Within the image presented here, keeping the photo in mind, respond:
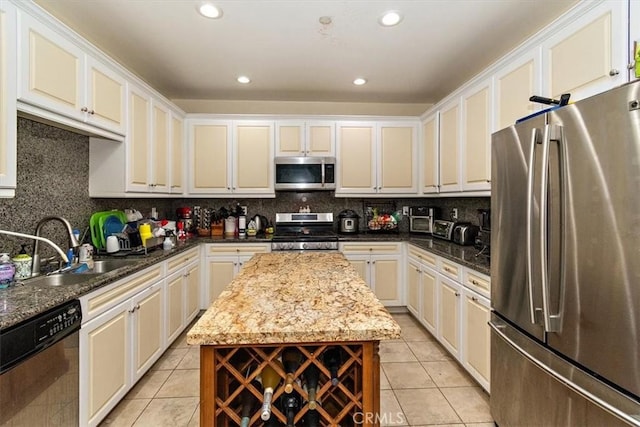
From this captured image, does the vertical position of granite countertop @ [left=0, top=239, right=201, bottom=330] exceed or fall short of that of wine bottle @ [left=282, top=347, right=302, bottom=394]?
it exceeds it

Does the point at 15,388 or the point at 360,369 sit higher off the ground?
the point at 360,369

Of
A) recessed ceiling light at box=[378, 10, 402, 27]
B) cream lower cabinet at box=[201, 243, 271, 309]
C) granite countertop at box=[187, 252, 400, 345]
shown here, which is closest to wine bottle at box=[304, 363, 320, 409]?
granite countertop at box=[187, 252, 400, 345]

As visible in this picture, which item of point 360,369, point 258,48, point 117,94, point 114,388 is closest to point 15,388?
point 114,388

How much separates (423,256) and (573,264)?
1.83 meters

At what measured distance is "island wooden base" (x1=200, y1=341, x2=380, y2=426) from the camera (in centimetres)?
98

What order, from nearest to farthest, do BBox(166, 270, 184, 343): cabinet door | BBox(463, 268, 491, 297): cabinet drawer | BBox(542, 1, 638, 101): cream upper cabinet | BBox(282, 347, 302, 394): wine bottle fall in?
1. BBox(282, 347, 302, 394): wine bottle
2. BBox(542, 1, 638, 101): cream upper cabinet
3. BBox(463, 268, 491, 297): cabinet drawer
4. BBox(166, 270, 184, 343): cabinet door

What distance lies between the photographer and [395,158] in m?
3.63

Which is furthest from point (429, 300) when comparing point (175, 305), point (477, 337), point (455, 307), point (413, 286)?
point (175, 305)

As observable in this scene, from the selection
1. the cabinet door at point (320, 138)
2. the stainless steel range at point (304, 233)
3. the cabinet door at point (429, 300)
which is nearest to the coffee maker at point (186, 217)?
the stainless steel range at point (304, 233)

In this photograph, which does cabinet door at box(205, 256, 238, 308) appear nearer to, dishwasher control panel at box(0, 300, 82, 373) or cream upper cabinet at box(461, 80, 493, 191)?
dishwasher control panel at box(0, 300, 82, 373)

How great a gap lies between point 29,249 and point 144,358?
3.33 ft

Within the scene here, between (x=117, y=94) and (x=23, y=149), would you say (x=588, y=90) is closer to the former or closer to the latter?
(x=117, y=94)

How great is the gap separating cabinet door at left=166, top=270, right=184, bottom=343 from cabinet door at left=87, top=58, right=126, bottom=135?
1.28 meters

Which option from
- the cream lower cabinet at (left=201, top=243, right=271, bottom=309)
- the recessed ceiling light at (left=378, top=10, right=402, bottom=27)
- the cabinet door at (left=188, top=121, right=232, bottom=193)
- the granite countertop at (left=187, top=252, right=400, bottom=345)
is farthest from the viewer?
the cabinet door at (left=188, top=121, right=232, bottom=193)
